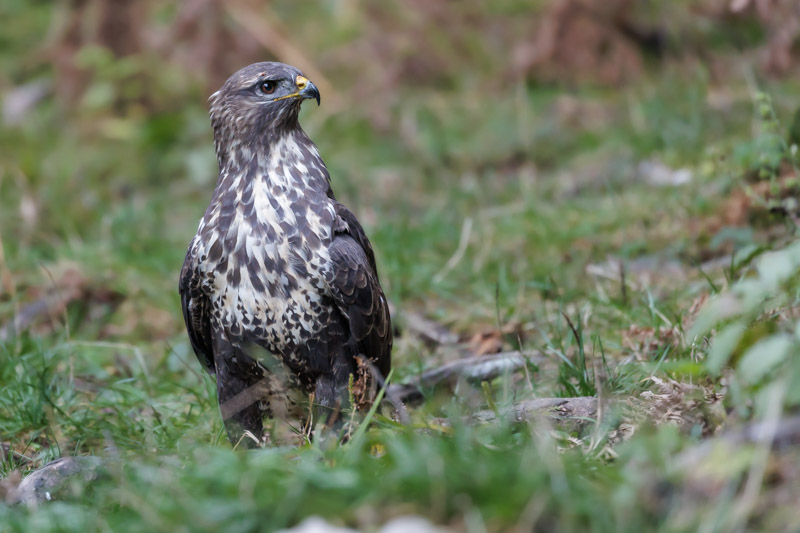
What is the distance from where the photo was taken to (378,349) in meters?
4.12

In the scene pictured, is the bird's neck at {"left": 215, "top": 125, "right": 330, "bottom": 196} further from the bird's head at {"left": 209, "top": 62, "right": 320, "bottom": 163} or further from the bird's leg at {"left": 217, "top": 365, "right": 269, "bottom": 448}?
the bird's leg at {"left": 217, "top": 365, "right": 269, "bottom": 448}

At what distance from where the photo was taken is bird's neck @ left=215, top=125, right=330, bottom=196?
411cm

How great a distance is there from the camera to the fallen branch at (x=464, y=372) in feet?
15.4

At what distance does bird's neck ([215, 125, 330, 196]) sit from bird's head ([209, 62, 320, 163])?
21 mm

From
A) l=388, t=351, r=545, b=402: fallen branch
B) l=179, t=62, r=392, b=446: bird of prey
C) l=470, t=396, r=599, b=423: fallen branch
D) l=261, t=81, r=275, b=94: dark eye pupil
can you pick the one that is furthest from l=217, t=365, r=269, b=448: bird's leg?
l=261, t=81, r=275, b=94: dark eye pupil

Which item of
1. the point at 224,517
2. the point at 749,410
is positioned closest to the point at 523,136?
the point at 749,410

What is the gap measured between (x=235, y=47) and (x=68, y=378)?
5.61m

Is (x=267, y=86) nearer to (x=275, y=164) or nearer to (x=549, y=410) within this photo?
(x=275, y=164)

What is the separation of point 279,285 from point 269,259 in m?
0.11

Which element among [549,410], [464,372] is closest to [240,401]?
[464,372]

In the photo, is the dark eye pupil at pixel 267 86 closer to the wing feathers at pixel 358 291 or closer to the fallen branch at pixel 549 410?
the wing feathers at pixel 358 291

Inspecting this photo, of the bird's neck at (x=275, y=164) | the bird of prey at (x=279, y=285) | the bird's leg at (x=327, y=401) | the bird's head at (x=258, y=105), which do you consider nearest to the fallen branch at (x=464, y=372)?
the bird of prey at (x=279, y=285)

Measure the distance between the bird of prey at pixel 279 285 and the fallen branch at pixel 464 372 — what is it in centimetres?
50

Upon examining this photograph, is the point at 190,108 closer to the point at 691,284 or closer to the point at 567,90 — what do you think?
the point at 567,90
